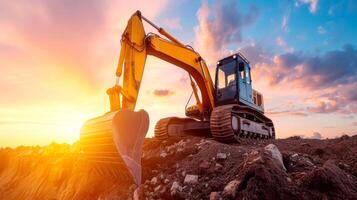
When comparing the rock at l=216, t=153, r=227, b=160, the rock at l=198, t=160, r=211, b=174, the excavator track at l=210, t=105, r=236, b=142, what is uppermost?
Result: the excavator track at l=210, t=105, r=236, b=142

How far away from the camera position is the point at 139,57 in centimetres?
578

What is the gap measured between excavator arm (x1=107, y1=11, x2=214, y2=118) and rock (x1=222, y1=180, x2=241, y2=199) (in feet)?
8.80

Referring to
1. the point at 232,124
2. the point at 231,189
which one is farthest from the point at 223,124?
the point at 231,189

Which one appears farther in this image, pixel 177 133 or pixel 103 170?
pixel 177 133

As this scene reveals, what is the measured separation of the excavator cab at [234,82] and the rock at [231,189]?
5809mm

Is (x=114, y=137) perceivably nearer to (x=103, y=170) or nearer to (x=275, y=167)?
(x=103, y=170)

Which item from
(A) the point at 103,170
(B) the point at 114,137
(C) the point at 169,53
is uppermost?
(C) the point at 169,53

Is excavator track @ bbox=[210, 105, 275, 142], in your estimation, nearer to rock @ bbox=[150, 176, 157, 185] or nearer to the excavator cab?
the excavator cab

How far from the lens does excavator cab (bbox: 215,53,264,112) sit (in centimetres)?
900

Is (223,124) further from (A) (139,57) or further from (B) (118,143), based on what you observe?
(B) (118,143)

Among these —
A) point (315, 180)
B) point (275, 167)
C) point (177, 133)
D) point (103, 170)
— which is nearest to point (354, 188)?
point (315, 180)

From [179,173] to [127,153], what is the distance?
1032 millimetres

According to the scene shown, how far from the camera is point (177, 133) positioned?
936 centimetres

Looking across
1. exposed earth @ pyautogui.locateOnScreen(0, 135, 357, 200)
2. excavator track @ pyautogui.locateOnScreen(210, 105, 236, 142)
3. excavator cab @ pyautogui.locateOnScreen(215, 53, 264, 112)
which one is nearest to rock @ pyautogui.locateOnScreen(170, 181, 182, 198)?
exposed earth @ pyautogui.locateOnScreen(0, 135, 357, 200)
